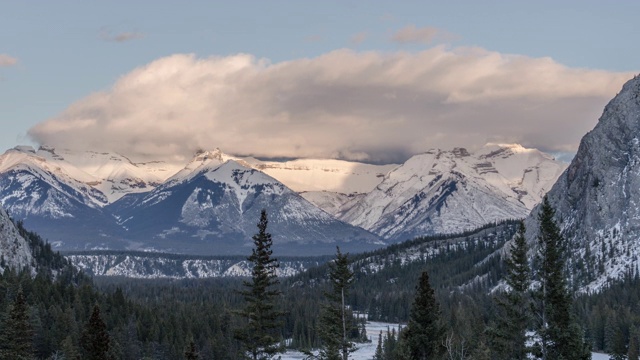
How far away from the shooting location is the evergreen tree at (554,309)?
210ft

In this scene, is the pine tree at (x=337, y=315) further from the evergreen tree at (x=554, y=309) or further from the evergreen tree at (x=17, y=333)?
the evergreen tree at (x=17, y=333)

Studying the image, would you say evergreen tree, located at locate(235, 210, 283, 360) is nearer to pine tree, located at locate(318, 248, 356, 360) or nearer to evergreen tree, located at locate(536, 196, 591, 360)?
pine tree, located at locate(318, 248, 356, 360)

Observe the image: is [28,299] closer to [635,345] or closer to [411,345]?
[635,345]

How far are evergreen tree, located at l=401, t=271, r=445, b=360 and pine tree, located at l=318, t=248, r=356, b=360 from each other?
5803 mm

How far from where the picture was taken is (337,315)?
240ft

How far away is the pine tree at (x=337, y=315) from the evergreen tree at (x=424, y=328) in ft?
19.0

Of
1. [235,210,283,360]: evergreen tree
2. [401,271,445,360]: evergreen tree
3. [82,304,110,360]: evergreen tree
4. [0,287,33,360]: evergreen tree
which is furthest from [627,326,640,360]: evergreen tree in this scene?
[82,304,110,360]: evergreen tree

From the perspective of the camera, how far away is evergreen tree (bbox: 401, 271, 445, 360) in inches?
2650

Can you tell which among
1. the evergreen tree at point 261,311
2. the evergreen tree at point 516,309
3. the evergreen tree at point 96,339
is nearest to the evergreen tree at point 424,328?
the evergreen tree at point 516,309

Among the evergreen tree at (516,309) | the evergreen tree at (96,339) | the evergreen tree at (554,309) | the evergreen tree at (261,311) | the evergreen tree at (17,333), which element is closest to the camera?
the evergreen tree at (96,339)

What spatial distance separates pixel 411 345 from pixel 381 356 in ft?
396

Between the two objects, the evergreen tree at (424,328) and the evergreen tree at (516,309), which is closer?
the evergreen tree at (516,309)

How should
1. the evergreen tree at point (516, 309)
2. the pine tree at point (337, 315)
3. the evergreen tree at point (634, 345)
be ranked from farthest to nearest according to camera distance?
the evergreen tree at point (634, 345)
the pine tree at point (337, 315)
the evergreen tree at point (516, 309)

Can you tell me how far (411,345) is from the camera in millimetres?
68000
